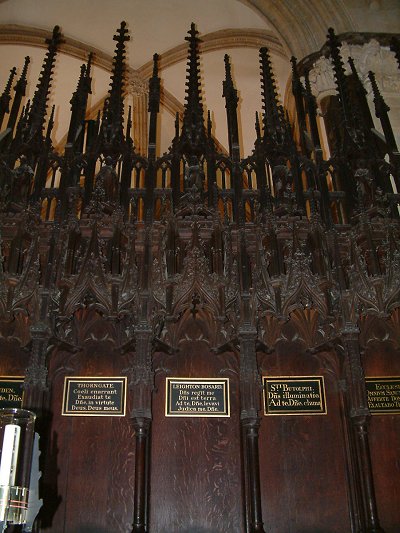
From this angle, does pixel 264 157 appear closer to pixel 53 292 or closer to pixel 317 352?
pixel 317 352

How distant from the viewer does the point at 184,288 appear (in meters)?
6.65

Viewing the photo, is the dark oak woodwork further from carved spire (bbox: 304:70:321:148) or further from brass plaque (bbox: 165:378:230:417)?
carved spire (bbox: 304:70:321:148)

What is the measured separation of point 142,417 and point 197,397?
954 millimetres

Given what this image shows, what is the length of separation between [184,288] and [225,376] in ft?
4.03

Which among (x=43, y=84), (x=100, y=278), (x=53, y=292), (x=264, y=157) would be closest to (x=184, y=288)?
(x=100, y=278)

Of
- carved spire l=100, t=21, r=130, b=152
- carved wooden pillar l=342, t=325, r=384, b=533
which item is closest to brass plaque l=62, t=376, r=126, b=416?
carved wooden pillar l=342, t=325, r=384, b=533

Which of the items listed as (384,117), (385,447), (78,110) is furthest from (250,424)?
(78,110)

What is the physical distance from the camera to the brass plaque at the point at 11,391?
22.4 feet

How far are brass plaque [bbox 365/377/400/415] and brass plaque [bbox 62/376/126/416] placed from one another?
2.87 metres

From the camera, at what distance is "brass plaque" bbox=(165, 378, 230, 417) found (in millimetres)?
6852

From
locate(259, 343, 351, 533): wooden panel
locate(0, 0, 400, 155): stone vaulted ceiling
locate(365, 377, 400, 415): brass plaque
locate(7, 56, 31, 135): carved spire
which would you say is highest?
locate(0, 0, 400, 155): stone vaulted ceiling

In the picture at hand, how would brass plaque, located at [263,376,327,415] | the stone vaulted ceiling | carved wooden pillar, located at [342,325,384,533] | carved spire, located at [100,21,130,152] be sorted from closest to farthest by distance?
carved wooden pillar, located at [342,325,384,533]
brass plaque, located at [263,376,327,415]
carved spire, located at [100,21,130,152]
the stone vaulted ceiling

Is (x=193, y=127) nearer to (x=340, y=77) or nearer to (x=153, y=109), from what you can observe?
(x=153, y=109)

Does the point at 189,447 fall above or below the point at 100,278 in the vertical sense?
below
